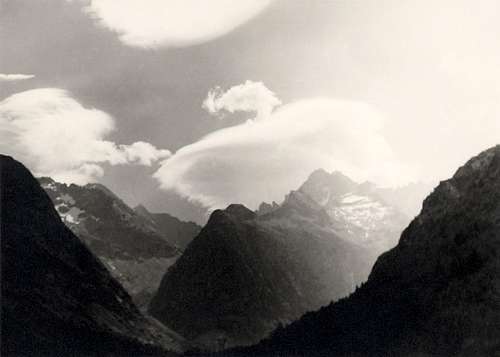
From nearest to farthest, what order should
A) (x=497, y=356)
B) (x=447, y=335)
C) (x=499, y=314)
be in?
(x=497, y=356), (x=499, y=314), (x=447, y=335)

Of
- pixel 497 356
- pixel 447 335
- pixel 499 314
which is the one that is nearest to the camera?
pixel 497 356

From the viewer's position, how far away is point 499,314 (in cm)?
16900

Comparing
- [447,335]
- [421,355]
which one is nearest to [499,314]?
[447,335]

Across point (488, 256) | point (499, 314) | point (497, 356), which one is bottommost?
point (497, 356)

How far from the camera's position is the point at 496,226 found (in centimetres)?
19962

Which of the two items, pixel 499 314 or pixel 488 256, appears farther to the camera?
pixel 488 256

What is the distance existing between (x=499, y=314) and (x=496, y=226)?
37.8 m

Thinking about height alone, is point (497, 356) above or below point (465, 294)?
below

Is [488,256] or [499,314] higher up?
[488,256]

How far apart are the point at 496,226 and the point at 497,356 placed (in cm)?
6192

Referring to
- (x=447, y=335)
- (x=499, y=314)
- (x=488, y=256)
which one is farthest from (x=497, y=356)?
(x=488, y=256)

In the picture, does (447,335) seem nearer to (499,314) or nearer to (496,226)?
(499,314)

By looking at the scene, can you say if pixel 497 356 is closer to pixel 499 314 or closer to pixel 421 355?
pixel 499 314

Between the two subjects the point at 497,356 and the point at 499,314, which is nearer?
the point at 497,356
